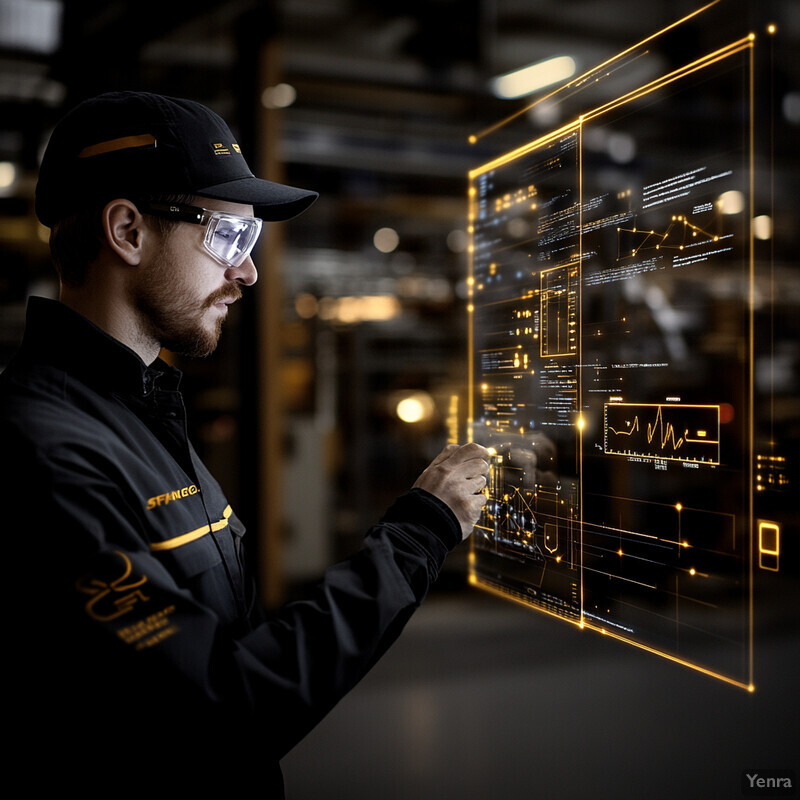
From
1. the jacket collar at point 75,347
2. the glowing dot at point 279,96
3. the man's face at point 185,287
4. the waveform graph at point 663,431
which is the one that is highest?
the glowing dot at point 279,96

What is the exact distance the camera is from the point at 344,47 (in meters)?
3.79

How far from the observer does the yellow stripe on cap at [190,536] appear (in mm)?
1084

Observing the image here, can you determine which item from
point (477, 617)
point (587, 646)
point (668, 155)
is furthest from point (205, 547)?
point (477, 617)

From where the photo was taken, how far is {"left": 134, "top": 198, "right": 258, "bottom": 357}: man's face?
1.23 m

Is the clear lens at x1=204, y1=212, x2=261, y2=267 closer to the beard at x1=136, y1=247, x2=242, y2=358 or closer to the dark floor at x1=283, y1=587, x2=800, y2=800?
the beard at x1=136, y1=247, x2=242, y2=358

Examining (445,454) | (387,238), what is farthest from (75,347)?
(387,238)

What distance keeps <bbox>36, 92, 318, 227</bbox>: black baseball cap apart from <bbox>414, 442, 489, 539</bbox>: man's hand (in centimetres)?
51

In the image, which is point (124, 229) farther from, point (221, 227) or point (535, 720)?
point (535, 720)

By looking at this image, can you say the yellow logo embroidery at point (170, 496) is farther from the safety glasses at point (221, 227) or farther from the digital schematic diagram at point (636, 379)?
the digital schematic diagram at point (636, 379)

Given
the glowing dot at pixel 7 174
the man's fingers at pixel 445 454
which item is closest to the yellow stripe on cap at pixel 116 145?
the man's fingers at pixel 445 454

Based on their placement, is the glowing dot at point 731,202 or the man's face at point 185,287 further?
the man's face at point 185,287

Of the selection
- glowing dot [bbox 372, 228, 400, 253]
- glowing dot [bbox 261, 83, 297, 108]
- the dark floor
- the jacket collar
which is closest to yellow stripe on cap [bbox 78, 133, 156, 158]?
the jacket collar

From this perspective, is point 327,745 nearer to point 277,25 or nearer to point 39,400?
point 39,400

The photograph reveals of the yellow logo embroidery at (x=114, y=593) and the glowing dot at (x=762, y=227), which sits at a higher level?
the glowing dot at (x=762, y=227)
